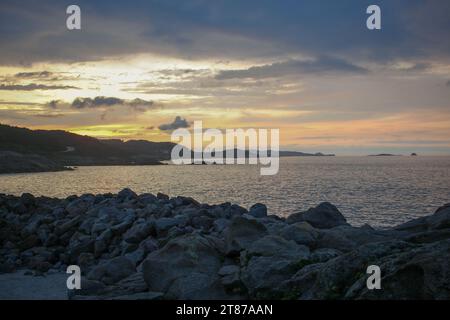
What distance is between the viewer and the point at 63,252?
22.0 metres

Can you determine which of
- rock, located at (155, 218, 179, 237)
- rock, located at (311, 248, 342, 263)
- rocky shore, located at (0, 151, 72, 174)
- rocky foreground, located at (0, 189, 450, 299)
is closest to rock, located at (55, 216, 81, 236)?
rocky foreground, located at (0, 189, 450, 299)

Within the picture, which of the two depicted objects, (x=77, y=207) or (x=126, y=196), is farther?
(x=126, y=196)

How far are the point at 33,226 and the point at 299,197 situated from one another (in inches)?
1656

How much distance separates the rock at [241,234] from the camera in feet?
43.1

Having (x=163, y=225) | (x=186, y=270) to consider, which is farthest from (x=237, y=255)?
(x=163, y=225)

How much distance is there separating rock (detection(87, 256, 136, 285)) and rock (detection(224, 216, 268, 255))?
3.58 meters

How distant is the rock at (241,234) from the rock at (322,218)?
5.93 m

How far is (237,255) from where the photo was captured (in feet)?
43.3

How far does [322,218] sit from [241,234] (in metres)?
7.53

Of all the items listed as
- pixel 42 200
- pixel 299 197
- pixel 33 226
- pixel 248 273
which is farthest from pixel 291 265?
pixel 299 197

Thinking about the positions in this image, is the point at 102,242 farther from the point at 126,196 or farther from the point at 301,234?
the point at 126,196

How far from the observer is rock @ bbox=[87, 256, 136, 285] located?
14.1 meters

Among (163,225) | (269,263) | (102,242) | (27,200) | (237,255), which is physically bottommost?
(102,242)
